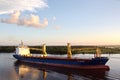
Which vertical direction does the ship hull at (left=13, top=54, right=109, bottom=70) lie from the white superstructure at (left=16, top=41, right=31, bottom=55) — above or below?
below

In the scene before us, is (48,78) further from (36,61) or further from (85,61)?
(36,61)

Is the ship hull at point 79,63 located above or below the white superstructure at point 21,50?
below

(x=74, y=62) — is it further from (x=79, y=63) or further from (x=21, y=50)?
(x=21, y=50)

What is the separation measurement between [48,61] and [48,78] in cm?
1484

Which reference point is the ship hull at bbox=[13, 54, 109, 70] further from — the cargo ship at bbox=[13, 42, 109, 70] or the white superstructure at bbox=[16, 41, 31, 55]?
the white superstructure at bbox=[16, 41, 31, 55]

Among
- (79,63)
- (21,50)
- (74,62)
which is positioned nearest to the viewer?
(79,63)

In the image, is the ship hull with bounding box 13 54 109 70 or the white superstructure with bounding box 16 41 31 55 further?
the white superstructure with bounding box 16 41 31 55

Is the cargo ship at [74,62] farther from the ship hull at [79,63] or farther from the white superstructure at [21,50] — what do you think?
the white superstructure at [21,50]

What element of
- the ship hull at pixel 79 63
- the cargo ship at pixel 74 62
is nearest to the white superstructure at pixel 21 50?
the cargo ship at pixel 74 62

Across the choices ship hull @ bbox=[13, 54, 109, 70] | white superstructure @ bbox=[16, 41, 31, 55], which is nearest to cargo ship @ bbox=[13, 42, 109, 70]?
ship hull @ bbox=[13, 54, 109, 70]

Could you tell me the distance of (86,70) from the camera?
36250mm

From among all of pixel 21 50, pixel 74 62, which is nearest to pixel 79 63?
pixel 74 62

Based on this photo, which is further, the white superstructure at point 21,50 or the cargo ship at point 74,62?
the white superstructure at point 21,50

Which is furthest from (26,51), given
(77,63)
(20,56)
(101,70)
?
(101,70)
